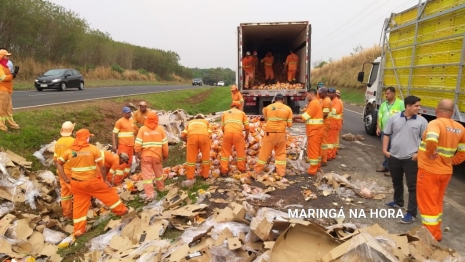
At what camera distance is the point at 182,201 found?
531 cm

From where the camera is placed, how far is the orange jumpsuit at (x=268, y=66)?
1182 cm

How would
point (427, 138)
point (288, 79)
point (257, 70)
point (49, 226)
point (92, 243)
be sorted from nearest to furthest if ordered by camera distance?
1. point (427, 138)
2. point (92, 243)
3. point (49, 226)
4. point (288, 79)
5. point (257, 70)

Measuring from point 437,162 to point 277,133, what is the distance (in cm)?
288

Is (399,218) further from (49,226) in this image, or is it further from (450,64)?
(49,226)

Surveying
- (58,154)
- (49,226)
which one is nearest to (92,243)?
(49,226)

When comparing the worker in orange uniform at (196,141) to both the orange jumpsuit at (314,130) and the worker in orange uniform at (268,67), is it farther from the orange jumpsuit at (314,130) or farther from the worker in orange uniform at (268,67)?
the worker in orange uniform at (268,67)

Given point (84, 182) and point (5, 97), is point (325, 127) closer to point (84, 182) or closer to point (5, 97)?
point (84, 182)

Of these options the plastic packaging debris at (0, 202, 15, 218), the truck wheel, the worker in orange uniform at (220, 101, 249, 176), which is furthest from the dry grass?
the plastic packaging debris at (0, 202, 15, 218)

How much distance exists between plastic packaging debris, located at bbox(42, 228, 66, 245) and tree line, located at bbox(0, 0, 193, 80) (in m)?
25.4

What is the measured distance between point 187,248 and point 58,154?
9.05 ft

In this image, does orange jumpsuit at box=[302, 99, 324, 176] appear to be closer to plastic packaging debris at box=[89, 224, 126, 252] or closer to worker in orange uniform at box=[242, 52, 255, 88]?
plastic packaging debris at box=[89, 224, 126, 252]

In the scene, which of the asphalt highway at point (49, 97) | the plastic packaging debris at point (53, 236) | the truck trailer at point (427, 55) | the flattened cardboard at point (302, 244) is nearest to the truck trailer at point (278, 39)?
the truck trailer at point (427, 55)

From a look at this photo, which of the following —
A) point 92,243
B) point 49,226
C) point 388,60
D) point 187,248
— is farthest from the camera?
point 388,60

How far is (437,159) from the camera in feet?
12.8
